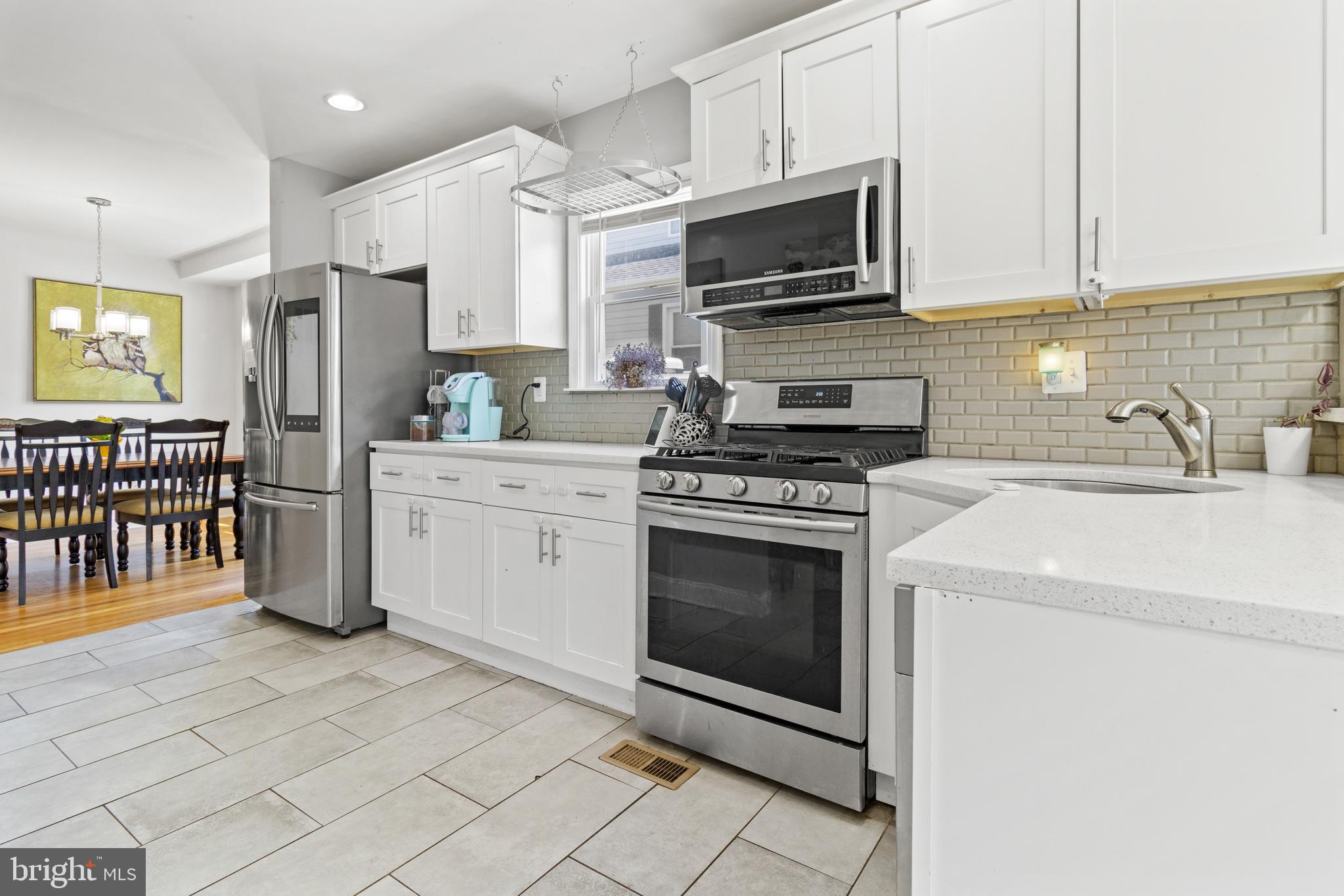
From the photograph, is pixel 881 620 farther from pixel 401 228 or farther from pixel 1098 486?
pixel 401 228

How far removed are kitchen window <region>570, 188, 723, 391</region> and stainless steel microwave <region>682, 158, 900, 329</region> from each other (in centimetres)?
48

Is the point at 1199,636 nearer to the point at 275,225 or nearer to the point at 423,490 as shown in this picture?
the point at 423,490

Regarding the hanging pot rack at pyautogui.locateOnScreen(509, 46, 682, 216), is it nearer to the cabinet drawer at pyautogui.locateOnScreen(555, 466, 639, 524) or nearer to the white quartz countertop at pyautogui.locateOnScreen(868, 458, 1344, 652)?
the cabinet drawer at pyautogui.locateOnScreen(555, 466, 639, 524)

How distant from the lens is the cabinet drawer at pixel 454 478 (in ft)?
9.53

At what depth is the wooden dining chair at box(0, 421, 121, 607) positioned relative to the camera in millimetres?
3848

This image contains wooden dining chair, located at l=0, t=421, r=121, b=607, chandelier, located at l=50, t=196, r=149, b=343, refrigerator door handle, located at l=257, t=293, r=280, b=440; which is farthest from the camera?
chandelier, located at l=50, t=196, r=149, b=343

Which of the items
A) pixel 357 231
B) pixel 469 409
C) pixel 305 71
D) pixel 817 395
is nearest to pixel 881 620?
pixel 817 395

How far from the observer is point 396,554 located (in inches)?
129

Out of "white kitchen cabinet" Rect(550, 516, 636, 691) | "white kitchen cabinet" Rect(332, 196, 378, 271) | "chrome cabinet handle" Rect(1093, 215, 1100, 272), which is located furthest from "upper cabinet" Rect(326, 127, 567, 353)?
"chrome cabinet handle" Rect(1093, 215, 1100, 272)

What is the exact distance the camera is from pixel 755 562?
6.64 ft

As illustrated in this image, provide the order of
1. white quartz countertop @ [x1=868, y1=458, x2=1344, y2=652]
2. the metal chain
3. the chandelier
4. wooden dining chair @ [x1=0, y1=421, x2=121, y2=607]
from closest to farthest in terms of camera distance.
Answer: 1. white quartz countertop @ [x1=868, y1=458, x2=1344, y2=652]
2. the metal chain
3. wooden dining chair @ [x1=0, y1=421, x2=121, y2=607]
4. the chandelier

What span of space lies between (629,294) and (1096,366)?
196cm

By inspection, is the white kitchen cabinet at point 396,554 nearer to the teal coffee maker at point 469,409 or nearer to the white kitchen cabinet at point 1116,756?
the teal coffee maker at point 469,409

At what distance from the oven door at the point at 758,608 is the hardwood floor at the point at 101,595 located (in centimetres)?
295
